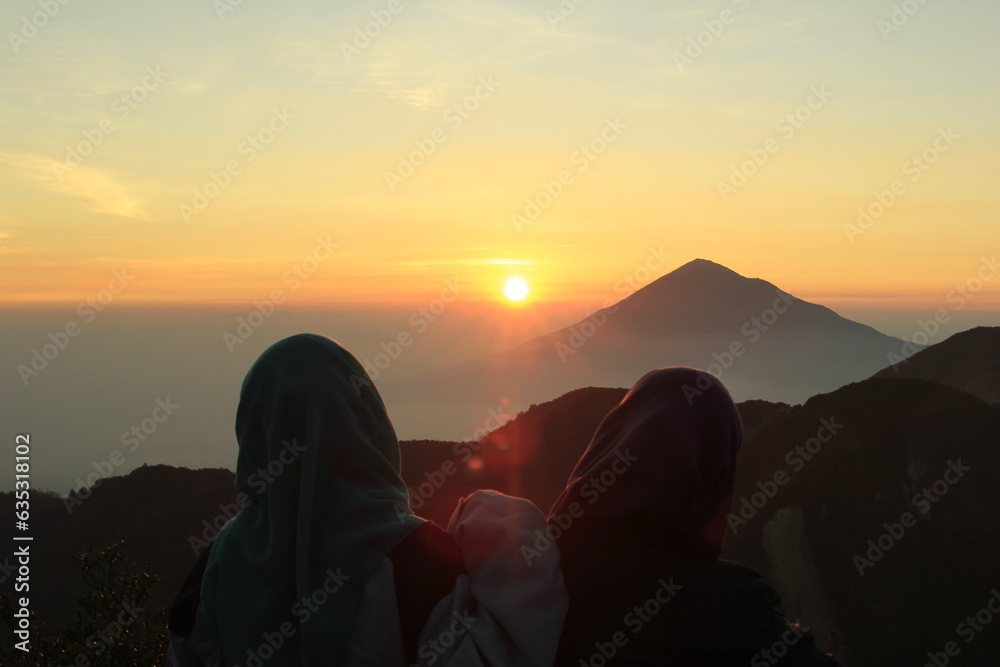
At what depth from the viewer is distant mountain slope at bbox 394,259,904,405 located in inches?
5743

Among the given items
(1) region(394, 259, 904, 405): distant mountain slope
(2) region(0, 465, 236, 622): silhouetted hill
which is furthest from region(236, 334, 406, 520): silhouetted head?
(1) region(394, 259, 904, 405): distant mountain slope

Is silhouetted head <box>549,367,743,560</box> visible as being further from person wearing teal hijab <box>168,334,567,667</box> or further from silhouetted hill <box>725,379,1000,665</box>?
silhouetted hill <box>725,379,1000,665</box>

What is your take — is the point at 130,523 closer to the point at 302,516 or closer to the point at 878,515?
the point at 878,515

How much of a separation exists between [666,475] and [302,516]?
1.51 meters

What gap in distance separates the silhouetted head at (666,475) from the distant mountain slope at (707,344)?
129 m

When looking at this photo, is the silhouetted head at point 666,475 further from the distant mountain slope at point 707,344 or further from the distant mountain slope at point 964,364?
the distant mountain slope at point 707,344

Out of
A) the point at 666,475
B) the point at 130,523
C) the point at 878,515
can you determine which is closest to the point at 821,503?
the point at 878,515

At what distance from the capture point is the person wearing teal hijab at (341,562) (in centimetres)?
292

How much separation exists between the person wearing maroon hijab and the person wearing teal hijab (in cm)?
20

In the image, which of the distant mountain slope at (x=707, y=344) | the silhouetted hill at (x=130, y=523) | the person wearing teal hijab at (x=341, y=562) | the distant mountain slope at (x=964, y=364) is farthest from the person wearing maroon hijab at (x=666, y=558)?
the distant mountain slope at (x=707, y=344)

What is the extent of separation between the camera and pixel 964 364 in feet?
82.7

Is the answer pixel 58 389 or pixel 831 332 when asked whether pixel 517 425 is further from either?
pixel 58 389

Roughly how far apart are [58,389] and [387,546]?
173003mm

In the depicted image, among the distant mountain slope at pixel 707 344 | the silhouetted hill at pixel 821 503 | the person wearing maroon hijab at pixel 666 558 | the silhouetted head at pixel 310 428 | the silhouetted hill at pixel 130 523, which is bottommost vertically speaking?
the distant mountain slope at pixel 707 344
